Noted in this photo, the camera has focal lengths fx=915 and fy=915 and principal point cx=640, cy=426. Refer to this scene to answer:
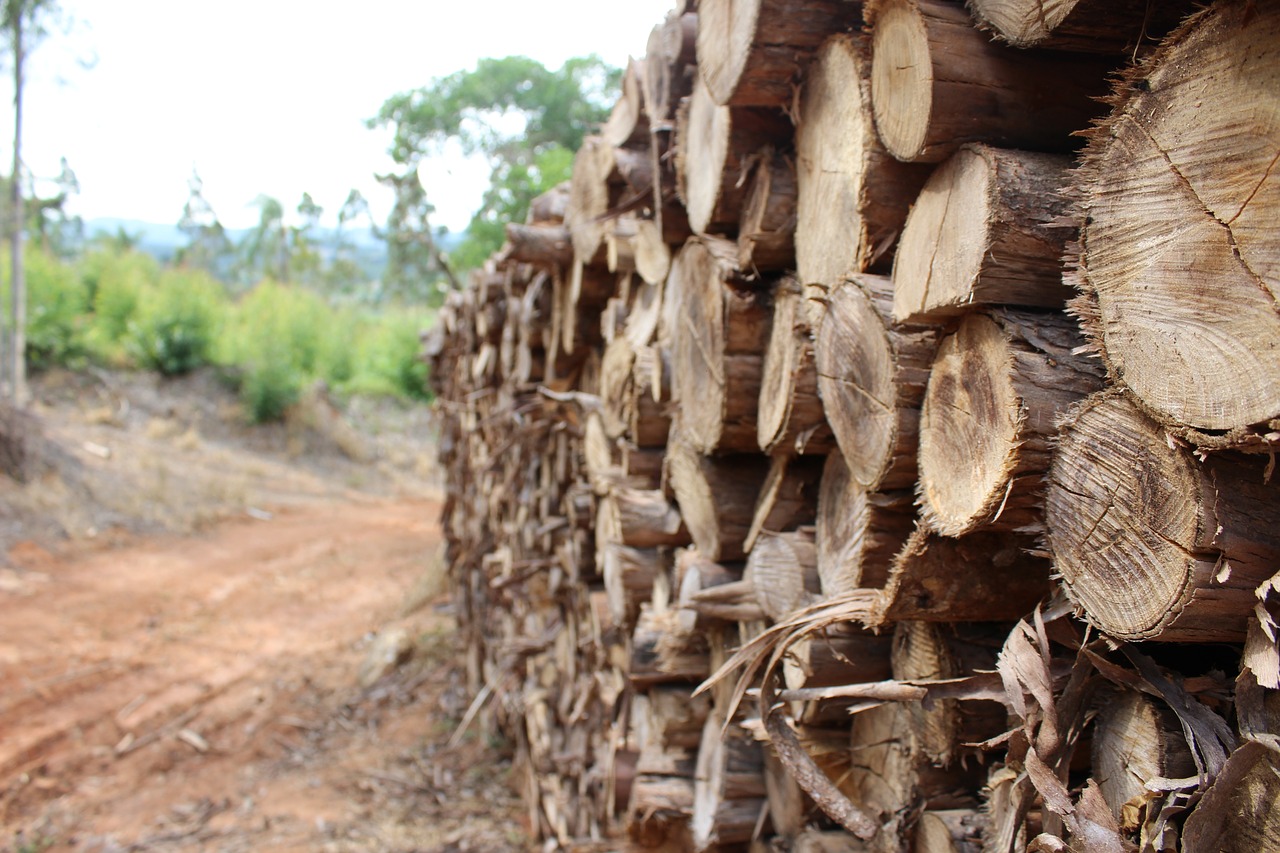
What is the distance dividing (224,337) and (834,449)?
15.3 metres

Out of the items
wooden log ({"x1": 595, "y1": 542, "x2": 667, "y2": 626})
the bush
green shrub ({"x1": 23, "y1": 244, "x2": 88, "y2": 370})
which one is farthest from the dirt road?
green shrub ({"x1": 23, "y1": 244, "x2": 88, "y2": 370})

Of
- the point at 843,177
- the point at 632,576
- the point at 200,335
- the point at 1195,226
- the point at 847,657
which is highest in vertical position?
the point at 843,177

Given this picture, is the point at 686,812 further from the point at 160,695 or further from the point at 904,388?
the point at 160,695

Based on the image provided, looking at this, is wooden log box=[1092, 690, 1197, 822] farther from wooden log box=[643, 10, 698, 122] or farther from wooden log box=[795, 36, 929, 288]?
wooden log box=[643, 10, 698, 122]

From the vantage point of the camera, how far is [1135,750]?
81cm

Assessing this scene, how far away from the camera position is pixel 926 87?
925mm

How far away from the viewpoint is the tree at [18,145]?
11.1 metres

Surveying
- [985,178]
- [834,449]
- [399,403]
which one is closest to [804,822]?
[834,449]

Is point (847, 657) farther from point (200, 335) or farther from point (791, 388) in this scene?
point (200, 335)

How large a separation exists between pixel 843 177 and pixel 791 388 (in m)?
0.30

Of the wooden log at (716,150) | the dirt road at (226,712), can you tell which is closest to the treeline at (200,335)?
the dirt road at (226,712)

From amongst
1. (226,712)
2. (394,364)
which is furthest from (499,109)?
(226,712)

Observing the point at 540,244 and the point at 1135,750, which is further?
the point at 540,244

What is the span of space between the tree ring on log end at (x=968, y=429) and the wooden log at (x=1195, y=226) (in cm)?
12
